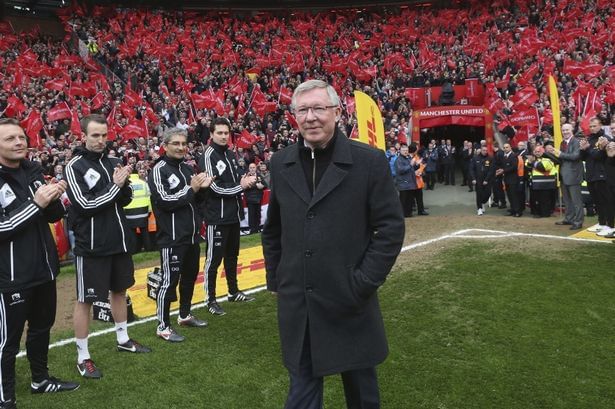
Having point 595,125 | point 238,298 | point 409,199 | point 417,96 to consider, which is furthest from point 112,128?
point 417,96

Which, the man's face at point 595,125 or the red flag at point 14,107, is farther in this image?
the red flag at point 14,107

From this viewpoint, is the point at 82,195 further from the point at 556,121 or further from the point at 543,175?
the point at 543,175

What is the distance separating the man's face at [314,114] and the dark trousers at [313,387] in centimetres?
107

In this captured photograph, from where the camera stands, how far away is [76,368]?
507 cm

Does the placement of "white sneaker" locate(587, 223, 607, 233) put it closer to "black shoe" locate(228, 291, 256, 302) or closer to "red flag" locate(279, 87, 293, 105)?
"black shoe" locate(228, 291, 256, 302)

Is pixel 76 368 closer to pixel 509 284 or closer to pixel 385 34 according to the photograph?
pixel 509 284

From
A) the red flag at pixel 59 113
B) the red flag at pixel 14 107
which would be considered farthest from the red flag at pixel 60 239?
the red flag at pixel 14 107

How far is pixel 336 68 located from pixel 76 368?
23614 mm

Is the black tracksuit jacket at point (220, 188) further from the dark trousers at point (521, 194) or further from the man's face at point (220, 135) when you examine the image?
the dark trousers at point (521, 194)

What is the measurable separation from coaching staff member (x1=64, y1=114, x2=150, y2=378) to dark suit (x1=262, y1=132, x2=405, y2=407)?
2473 mm

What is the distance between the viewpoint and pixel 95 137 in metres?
4.69

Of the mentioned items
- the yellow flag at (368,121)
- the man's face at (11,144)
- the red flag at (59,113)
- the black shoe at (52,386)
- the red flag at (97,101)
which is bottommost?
the black shoe at (52,386)

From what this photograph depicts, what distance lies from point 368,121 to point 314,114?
21.2ft

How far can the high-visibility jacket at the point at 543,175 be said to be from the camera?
13.2m
